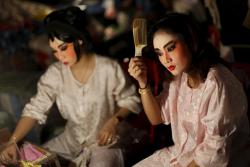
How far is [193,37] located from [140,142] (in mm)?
772

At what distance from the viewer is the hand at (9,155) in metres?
1.89

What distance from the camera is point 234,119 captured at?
5.51ft

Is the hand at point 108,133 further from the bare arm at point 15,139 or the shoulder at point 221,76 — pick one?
the shoulder at point 221,76

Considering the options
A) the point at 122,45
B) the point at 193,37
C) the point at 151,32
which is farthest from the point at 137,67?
the point at 122,45

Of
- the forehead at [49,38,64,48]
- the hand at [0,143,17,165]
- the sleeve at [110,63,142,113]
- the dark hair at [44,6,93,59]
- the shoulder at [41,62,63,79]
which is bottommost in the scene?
the hand at [0,143,17,165]

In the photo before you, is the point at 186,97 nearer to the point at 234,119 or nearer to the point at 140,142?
the point at 234,119

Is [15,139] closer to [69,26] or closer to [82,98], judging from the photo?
[82,98]

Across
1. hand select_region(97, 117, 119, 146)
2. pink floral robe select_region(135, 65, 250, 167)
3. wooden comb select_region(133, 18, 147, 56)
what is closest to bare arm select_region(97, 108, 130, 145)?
hand select_region(97, 117, 119, 146)

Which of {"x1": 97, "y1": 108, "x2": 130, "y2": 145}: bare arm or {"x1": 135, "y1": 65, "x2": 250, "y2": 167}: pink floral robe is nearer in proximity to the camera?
{"x1": 135, "y1": 65, "x2": 250, "y2": 167}: pink floral robe

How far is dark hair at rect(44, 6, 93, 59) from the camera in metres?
1.89

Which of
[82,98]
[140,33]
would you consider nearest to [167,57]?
[140,33]

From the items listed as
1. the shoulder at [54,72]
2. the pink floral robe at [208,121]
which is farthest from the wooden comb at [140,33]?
the shoulder at [54,72]

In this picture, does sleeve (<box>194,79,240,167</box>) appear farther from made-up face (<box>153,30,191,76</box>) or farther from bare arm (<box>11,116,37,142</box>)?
bare arm (<box>11,116,37,142</box>)

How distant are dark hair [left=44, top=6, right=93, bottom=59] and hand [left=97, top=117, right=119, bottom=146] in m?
0.38
